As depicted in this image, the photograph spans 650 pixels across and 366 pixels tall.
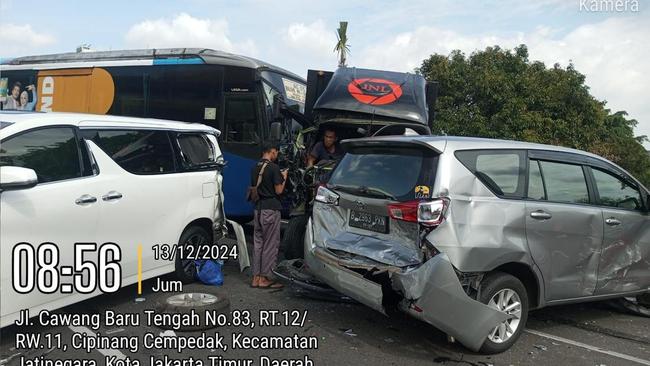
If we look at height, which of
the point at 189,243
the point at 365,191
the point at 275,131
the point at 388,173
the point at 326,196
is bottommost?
the point at 189,243

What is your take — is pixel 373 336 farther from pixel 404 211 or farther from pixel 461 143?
pixel 461 143

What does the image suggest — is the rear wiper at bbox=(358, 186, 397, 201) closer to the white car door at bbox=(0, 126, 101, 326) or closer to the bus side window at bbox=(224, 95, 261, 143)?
the white car door at bbox=(0, 126, 101, 326)

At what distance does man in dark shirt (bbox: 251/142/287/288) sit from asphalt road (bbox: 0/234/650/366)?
0.24 metres

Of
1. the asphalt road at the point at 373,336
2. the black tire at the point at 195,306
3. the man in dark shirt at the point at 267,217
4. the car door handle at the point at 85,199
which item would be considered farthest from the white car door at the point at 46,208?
the man in dark shirt at the point at 267,217

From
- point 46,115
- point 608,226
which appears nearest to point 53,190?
point 46,115

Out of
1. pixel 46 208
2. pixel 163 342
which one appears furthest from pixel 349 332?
pixel 46 208

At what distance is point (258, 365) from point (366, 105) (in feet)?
14.6

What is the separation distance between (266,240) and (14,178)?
2.98 m

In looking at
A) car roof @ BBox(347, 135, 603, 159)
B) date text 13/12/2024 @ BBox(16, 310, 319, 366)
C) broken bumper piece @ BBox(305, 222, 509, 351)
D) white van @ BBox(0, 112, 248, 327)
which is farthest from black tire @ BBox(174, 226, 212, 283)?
broken bumper piece @ BBox(305, 222, 509, 351)

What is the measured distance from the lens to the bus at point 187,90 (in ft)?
30.1

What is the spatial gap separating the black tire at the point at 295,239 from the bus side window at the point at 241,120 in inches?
103

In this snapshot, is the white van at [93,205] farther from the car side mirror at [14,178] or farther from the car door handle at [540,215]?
the car door handle at [540,215]

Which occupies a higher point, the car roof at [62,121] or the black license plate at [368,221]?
the car roof at [62,121]

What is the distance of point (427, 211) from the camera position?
4.09 metres
